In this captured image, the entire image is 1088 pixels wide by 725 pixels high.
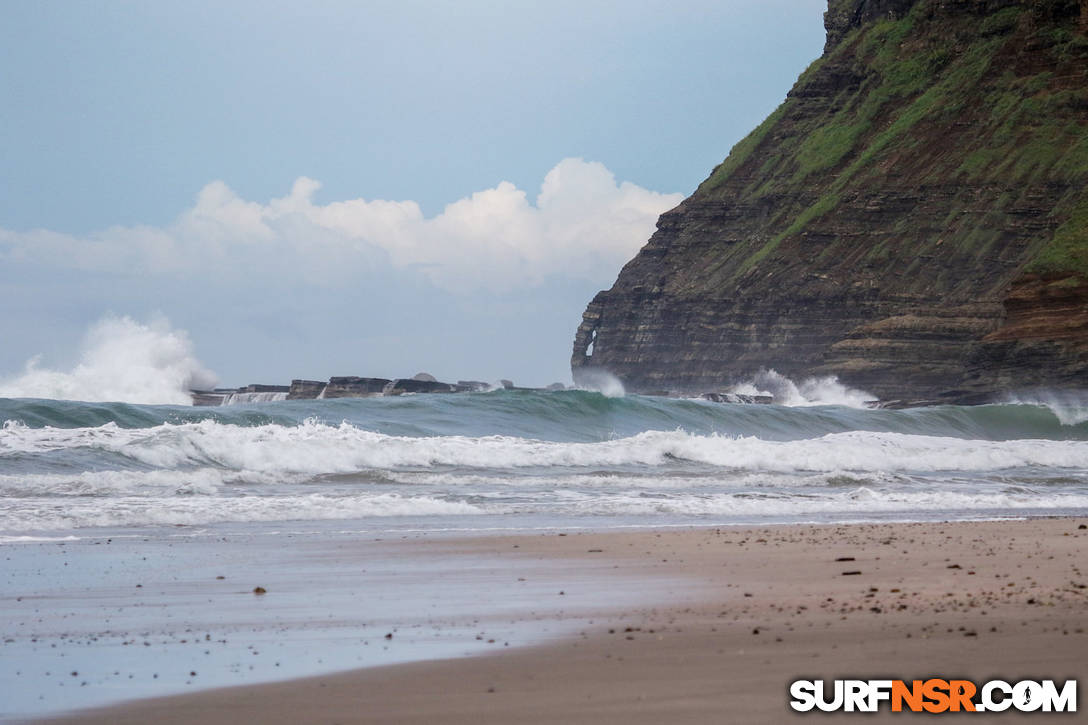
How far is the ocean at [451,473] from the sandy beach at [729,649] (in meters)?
4.64

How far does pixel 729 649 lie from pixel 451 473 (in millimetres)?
14278

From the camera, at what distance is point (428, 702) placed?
4770mm

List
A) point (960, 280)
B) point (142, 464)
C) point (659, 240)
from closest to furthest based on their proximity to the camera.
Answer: point (142, 464) → point (960, 280) → point (659, 240)

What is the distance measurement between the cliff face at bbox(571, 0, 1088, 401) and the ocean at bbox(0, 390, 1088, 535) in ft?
113

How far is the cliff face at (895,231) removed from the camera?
218 feet

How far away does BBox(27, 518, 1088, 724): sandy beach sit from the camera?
4.64m

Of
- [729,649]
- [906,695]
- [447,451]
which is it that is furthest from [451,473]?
[906,695]

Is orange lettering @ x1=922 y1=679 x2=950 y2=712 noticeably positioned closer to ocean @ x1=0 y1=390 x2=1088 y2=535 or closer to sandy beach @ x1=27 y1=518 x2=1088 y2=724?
sandy beach @ x1=27 y1=518 x2=1088 y2=724

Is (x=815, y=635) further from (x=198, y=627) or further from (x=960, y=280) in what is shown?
(x=960, y=280)

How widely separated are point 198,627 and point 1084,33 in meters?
83.3

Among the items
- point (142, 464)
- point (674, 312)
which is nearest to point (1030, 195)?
point (674, 312)

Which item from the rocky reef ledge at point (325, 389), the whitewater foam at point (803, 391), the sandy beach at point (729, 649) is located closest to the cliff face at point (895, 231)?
the whitewater foam at point (803, 391)

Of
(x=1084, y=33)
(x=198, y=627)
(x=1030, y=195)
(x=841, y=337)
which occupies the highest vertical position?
(x=1084, y=33)

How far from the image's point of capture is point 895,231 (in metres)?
76.7
